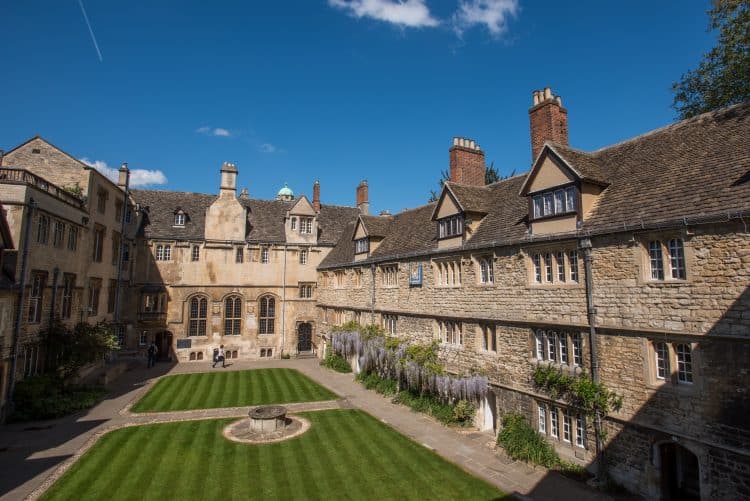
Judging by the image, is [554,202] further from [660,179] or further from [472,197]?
[472,197]

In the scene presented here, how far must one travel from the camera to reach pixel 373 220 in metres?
30.0

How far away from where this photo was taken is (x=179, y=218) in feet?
119

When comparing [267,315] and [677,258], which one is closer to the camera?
[677,258]

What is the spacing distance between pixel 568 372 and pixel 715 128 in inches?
361

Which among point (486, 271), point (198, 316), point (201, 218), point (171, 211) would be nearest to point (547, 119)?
point (486, 271)

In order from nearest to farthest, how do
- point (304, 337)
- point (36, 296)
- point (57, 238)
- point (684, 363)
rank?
point (684, 363), point (36, 296), point (57, 238), point (304, 337)

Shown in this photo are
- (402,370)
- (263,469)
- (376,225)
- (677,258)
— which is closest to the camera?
(677,258)

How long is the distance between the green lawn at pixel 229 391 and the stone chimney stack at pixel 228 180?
15.6m

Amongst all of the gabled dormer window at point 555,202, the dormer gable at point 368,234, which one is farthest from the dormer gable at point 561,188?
the dormer gable at point 368,234

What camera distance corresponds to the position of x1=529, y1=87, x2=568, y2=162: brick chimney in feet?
58.4

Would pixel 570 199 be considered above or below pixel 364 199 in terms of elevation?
below

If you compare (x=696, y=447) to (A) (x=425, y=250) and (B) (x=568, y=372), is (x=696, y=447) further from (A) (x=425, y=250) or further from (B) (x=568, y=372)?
(A) (x=425, y=250)

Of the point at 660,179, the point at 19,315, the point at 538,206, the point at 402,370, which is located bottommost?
the point at 402,370

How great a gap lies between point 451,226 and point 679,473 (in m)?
12.3
